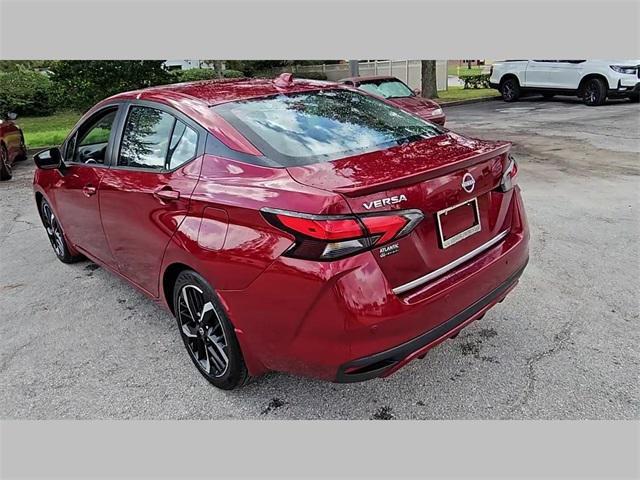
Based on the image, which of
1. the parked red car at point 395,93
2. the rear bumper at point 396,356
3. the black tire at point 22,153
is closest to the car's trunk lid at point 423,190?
the rear bumper at point 396,356

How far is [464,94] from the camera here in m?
20.2

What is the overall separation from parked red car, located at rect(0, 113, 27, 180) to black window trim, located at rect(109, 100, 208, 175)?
677 centimetres

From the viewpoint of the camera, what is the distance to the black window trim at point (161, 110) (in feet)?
9.06

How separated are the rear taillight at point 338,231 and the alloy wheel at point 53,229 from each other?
347 cm

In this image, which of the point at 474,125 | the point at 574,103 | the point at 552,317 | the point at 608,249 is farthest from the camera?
the point at 574,103

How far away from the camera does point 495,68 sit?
17.7 metres

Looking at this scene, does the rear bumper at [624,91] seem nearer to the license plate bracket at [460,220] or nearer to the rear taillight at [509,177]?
the rear taillight at [509,177]

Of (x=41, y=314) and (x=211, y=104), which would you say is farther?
(x=41, y=314)

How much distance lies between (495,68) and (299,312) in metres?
17.8

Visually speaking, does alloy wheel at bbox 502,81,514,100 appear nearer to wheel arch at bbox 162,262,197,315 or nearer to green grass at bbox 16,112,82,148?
green grass at bbox 16,112,82,148

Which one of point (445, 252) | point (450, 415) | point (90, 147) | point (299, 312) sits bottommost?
point (450, 415)

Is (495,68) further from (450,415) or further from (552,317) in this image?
(450,415)

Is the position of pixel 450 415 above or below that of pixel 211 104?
below

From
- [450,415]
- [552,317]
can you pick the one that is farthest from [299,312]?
[552,317]
